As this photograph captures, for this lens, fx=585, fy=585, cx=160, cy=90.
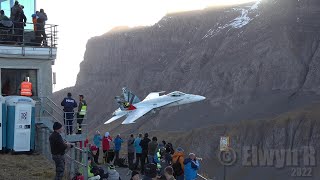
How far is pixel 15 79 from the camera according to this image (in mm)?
23109

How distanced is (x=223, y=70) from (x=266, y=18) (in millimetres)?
13816

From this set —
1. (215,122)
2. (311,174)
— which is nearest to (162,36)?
(215,122)

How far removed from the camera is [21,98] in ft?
67.2

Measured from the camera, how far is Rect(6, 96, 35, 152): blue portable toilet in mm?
20219

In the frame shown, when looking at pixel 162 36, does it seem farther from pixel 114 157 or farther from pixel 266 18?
pixel 114 157

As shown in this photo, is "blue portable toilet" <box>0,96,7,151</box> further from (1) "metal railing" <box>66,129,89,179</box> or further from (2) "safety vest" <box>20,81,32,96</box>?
(1) "metal railing" <box>66,129,89,179</box>

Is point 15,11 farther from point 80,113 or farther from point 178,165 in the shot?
point 178,165

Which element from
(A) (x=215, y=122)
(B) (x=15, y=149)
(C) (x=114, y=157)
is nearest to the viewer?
(B) (x=15, y=149)

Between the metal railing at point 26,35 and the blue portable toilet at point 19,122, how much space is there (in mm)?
2798

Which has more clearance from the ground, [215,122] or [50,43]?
[50,43]

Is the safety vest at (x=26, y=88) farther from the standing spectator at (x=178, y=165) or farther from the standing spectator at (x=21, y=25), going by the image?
the standing spectator at (x=178, y=165)

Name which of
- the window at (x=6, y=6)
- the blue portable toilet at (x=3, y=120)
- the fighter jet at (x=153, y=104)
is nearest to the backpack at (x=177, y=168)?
the blue portable toilet at (x=3, y=120)

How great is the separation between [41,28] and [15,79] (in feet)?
7.52

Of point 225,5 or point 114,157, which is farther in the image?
point 225,5
